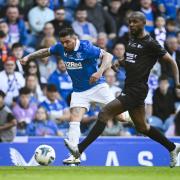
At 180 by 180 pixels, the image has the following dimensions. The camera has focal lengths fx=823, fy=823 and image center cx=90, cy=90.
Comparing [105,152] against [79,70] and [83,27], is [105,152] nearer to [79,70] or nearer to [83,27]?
[79,70]

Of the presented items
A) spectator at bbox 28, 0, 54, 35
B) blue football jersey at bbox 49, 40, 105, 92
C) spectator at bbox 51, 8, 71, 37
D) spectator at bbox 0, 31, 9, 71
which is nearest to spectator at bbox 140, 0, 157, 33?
spectator at bbox 51, 8, 71, 37

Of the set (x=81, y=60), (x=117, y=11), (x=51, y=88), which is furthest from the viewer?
(x=117, y=11)

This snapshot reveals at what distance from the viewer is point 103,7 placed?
20953mm

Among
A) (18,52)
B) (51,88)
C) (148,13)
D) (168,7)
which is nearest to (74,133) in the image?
(51,88)

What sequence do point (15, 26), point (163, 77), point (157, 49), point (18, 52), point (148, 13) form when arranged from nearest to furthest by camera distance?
point (157, 49) < point (18, 52) < point (163, 77) < point (15, 26) < point (148, 13)

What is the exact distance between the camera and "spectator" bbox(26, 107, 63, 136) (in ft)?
55.9

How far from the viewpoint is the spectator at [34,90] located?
58.2ft

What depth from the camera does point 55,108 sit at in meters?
17.7

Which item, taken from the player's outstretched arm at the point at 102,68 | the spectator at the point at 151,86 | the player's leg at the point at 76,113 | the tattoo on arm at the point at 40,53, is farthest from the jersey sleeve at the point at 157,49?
the spectator at the point at 151,86

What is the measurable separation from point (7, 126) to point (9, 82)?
5.12 ft

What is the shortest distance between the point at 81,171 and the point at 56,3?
9310 millimetres

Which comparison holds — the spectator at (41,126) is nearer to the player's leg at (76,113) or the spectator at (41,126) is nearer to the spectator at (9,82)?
the spectator at (9,82)

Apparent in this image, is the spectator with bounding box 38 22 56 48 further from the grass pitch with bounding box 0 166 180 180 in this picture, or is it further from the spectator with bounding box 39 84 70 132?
the grass pitch with bounding box 0 166 180 180

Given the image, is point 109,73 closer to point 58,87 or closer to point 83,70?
point 58,87
